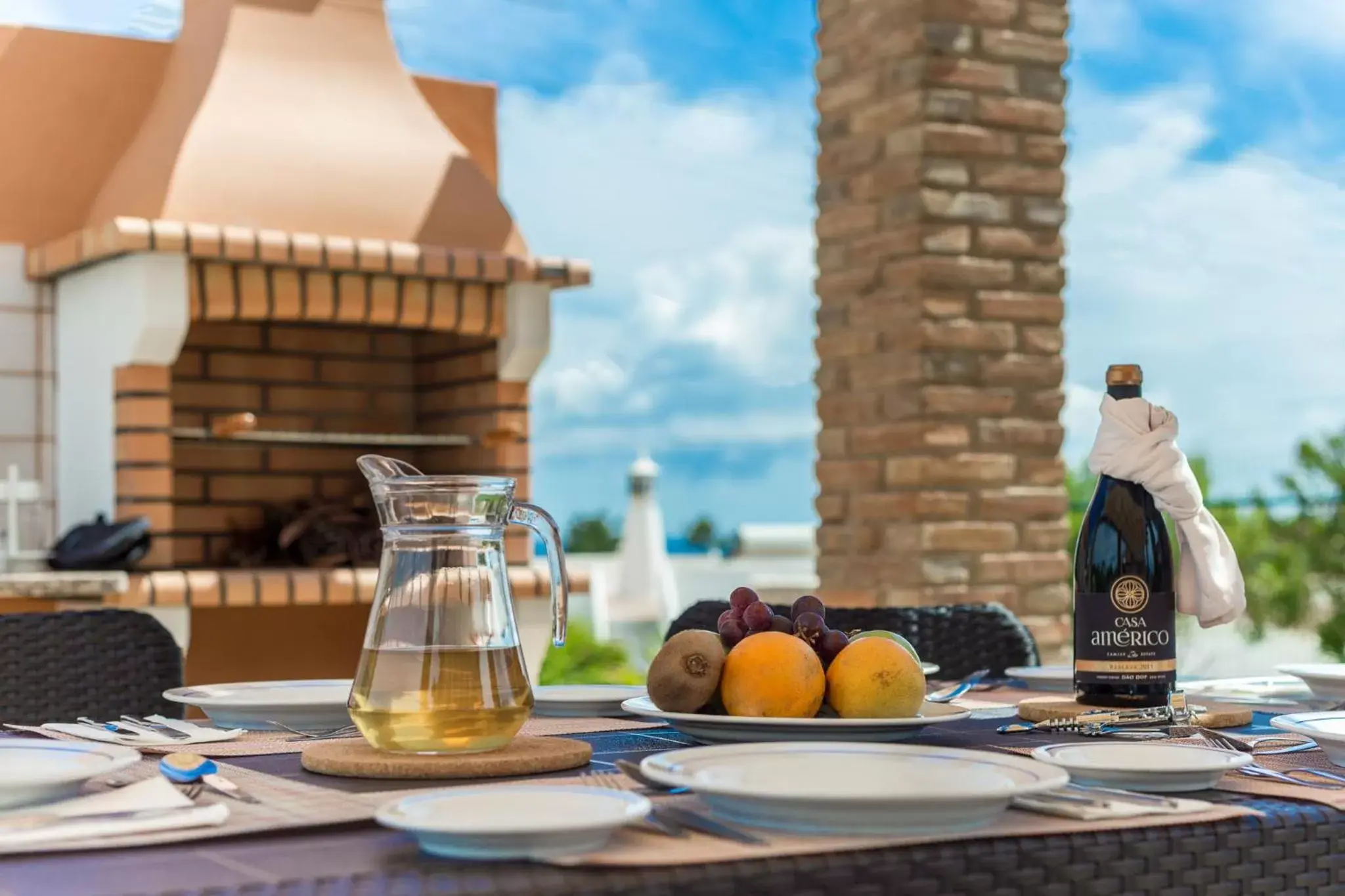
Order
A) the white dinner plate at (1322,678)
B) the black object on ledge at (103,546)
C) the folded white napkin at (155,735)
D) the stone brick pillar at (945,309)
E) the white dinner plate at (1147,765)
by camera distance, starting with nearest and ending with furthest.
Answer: the white dinner plate at (1147,765) < the folded white napkin at (155,735) < the white dinner plate at (1322,678) < the stone brick pillar at (945,309) < the black object on ledge at (103,546)

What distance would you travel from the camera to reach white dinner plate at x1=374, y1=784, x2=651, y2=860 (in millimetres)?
661

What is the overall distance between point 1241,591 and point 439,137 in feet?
10.8

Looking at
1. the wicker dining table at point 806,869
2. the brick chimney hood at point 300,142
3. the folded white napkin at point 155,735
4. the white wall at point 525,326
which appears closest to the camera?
the wicker dining table at point 806,869

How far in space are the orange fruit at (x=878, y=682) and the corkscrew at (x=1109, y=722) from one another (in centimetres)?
11

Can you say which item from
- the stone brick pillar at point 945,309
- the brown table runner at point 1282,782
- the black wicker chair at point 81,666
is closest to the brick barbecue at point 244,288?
the stone brick pillar at point 945,309

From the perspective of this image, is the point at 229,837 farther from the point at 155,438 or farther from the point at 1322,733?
the point at 155,438

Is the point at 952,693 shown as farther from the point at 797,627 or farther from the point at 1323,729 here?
the point at 1323,729

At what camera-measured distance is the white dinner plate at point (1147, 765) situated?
85cm

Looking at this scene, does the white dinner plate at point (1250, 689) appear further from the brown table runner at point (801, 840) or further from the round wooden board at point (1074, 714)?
the brown table runner at point (801, 840)

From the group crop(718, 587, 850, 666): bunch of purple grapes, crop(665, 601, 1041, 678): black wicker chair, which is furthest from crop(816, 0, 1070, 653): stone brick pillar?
crop(718, 587, 850, 666): bunch of purple grapes

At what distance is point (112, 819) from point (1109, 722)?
67 cm

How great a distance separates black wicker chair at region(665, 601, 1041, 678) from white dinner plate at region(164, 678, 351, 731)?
65 centimetres

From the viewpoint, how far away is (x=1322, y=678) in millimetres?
1346

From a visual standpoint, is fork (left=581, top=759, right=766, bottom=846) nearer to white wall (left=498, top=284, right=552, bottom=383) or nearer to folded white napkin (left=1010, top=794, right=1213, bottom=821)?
folded white napkin (left=1010, top=794, right=1213, bottom=821)
